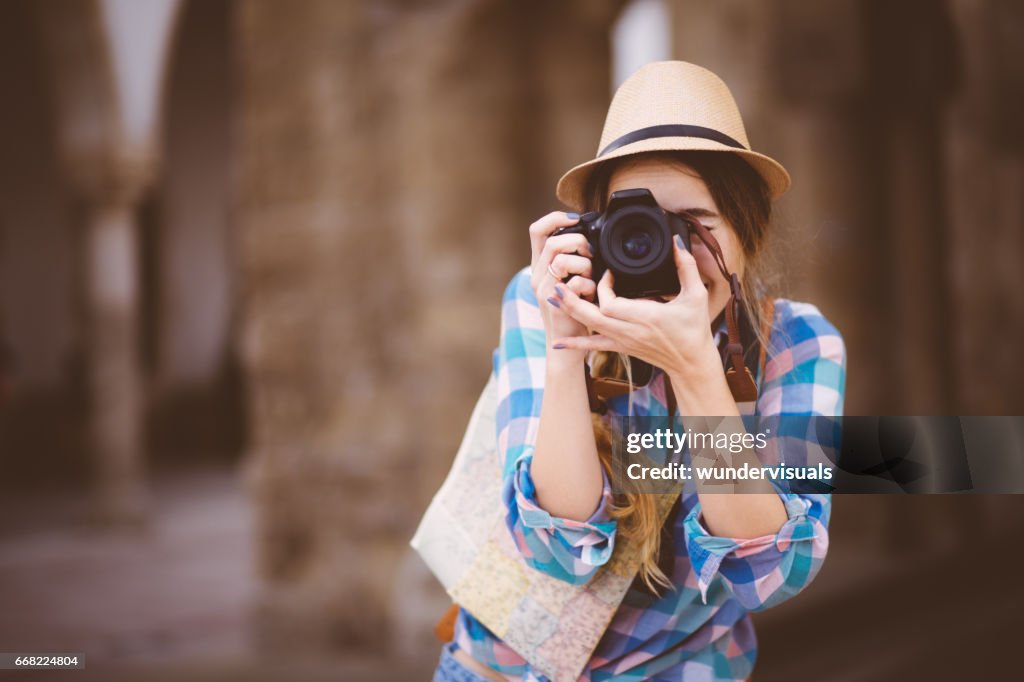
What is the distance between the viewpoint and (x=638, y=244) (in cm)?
92

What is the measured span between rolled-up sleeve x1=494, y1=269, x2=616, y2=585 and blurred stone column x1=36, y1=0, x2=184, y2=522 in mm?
6914

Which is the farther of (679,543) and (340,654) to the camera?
(340,654)

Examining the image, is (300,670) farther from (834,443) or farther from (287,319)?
(834,443)

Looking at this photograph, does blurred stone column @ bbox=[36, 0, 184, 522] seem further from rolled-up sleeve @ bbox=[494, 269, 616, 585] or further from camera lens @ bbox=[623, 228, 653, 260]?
camera lens @ bbox=[623, 228, 653, 260]

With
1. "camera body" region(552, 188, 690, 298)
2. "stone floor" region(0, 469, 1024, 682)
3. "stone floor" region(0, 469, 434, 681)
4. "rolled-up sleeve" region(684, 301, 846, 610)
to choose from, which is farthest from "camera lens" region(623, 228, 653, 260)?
"stone floor" region(0, 469, 434, 681)

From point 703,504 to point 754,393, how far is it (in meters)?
0.14

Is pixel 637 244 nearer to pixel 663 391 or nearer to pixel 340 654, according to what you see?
pixel 663 391

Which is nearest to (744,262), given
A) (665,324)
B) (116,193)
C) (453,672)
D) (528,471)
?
(665,324)

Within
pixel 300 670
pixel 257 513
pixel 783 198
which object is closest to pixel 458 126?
pixel 257 513

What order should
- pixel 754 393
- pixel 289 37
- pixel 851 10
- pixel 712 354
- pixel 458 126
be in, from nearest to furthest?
pixel 712 354 → pixel 754 393 → pixel 458 126 → pixel 289 37 → pixel 851 10

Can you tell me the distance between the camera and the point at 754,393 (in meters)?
0.98

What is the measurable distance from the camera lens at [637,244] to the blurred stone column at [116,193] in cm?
705

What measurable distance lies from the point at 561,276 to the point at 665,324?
13 centimetres

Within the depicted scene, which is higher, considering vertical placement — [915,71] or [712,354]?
[915,71]
